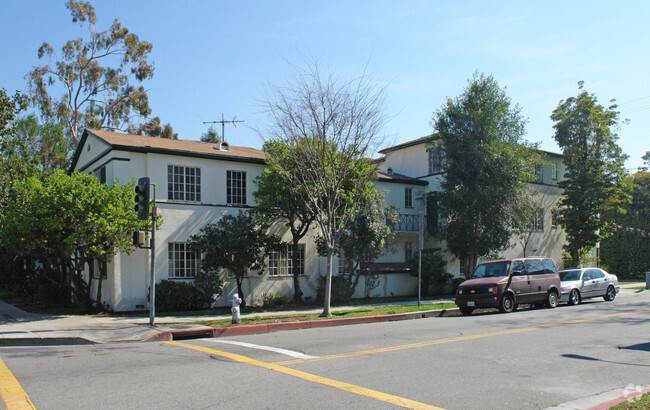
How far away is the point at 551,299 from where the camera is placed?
60.5 ft

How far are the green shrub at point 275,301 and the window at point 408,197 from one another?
9287 mm

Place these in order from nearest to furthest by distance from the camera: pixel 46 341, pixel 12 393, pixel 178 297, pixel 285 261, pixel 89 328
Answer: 1. pixel 12 393
2. pixel 46 341
3. pixel 89 328
4. pixel 178 297
5. pixel 285 261

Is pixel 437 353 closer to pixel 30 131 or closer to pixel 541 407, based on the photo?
pixel 541 407

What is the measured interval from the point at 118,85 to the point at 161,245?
24.8 meters

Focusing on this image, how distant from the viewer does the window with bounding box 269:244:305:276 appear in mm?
21438

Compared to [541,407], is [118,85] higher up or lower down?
higher up

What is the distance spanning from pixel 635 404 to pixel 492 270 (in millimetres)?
12283

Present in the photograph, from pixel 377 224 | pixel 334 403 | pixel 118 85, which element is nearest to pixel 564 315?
pixel 377 224

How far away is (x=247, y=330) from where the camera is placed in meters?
13.4

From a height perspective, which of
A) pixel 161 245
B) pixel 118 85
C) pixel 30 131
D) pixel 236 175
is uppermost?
pixel 118 85

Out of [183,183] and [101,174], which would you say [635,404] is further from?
[101,174]

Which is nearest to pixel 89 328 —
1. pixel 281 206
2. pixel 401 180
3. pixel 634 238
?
pixel 281 206

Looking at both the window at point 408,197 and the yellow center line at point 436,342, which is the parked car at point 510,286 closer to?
the yellow center line at point 436,342

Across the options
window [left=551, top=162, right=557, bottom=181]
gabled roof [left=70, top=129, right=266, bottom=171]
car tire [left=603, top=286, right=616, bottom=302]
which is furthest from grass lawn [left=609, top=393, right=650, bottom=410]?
window [left=551, top=162, right=557, bottom=181]
